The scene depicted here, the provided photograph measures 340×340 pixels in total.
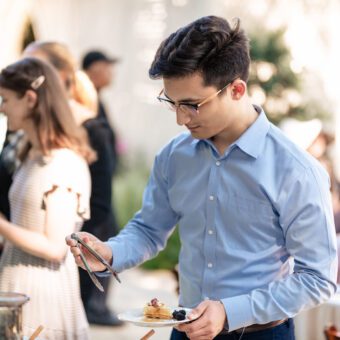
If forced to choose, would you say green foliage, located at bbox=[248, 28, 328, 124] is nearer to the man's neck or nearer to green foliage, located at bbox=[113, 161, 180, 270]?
green foliage, located at bbox=[113, 161, 180, 270]

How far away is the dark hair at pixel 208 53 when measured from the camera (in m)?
2.22

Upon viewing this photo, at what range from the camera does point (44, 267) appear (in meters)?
3.11

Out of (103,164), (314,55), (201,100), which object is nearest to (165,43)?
(201,100)

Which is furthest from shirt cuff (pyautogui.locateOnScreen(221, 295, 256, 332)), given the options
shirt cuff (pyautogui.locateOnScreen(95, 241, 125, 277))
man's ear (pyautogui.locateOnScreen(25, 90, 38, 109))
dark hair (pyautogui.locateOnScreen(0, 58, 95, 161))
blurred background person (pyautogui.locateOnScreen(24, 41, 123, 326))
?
blurred background person (pyautogui.locateOnScreen(24, 41, 123, 326))

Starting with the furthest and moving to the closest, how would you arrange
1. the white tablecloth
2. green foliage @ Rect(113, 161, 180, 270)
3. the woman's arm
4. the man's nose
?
1. green foliage @ Rect(113, 161, 180, 270)
2. the white tablecloth
3. the woman's arm
4. the man's nose

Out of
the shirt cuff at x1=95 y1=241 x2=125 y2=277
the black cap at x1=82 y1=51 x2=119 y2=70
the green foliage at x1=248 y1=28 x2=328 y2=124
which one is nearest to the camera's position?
the shirt cuff at x1=95 y1=241 x2=125 y2=277

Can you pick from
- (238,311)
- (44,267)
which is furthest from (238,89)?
(44,267)

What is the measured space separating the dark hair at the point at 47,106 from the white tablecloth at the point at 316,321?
1359 millimetres

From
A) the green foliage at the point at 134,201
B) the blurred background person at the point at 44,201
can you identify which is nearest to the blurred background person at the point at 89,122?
the blurred background person at the point at 44,201

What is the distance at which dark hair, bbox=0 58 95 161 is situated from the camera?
10.6 feet

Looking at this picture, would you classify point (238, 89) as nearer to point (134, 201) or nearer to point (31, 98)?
point (31, 98)

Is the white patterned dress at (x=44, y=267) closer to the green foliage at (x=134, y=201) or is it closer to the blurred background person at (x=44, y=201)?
the blurred background person at (x=44, y=201)

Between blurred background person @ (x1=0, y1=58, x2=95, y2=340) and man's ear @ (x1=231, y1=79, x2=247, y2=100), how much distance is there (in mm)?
988

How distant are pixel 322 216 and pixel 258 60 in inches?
249
